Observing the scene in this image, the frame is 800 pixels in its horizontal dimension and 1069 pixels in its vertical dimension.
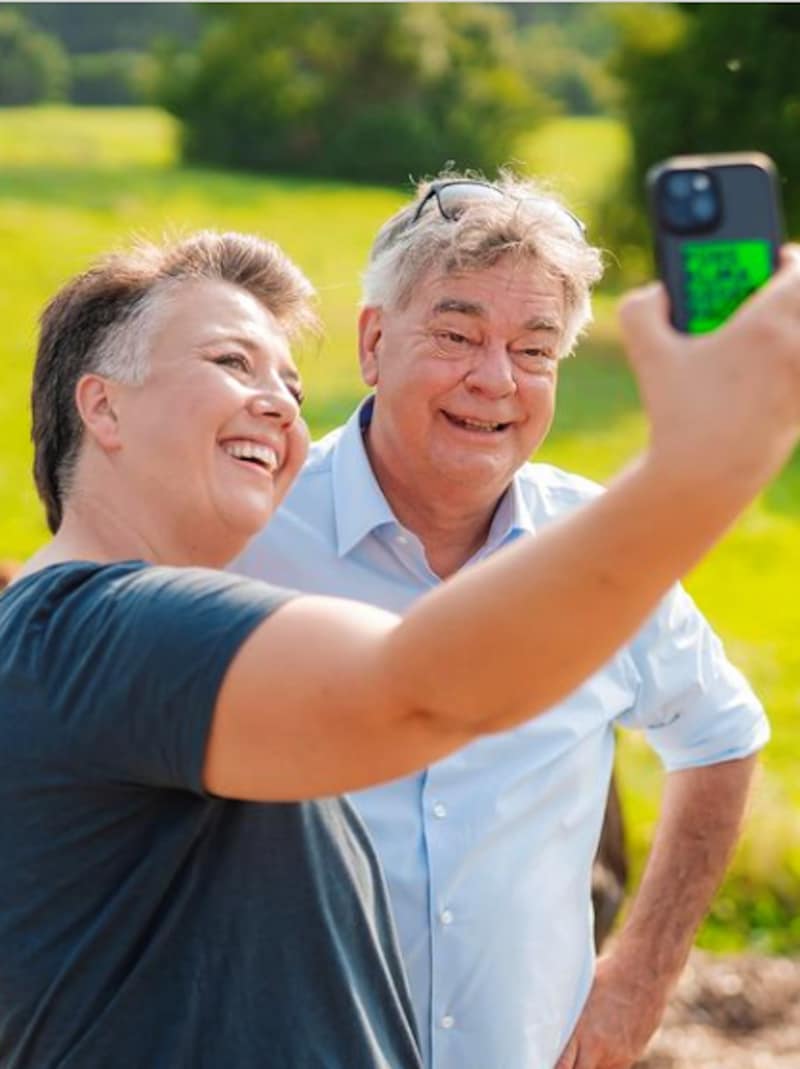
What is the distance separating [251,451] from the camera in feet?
5.93

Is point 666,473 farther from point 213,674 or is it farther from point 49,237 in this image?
point 49,237

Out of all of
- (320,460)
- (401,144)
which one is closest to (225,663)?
(320,460)

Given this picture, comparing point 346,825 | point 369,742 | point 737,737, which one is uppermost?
point 369,742

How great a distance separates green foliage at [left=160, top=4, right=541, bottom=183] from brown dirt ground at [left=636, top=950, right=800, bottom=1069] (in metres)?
16.3

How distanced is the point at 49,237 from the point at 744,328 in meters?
14.8

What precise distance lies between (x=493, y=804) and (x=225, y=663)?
1.22m

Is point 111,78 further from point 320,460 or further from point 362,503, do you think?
point 362,503

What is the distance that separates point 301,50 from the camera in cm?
2206

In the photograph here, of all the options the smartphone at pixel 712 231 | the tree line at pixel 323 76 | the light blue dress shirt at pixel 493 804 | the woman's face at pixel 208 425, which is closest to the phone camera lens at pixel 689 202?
the smartphone at pixel 712 231

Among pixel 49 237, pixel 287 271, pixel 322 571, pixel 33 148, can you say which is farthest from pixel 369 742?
pixel 33 148

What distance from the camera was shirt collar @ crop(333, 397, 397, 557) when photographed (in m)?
2.70

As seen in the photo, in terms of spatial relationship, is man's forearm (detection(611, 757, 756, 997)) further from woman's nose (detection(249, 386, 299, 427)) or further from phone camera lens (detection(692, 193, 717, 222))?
phone camera lens (detection(692, 193, 717, 222))

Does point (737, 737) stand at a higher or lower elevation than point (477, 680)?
lower

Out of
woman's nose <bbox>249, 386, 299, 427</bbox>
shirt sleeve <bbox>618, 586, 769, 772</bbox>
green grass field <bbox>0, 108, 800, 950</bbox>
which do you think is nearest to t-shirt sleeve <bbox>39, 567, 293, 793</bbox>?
woman's nose <bbox>249, 386, 299, 427</bbox>
